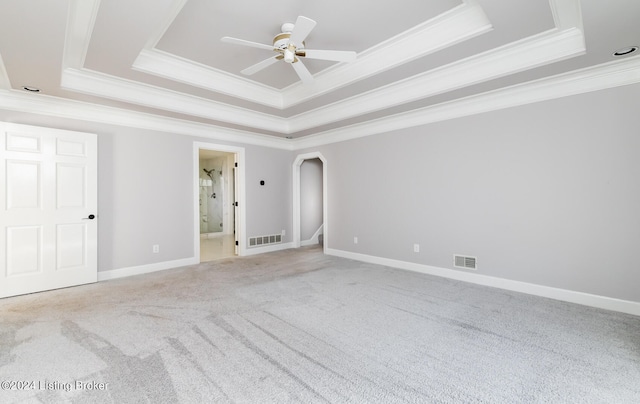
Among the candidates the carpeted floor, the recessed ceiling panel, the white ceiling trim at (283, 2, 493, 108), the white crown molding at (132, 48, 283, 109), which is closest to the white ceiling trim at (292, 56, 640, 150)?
the white ceiling trim at (283, 2, 493, 108)

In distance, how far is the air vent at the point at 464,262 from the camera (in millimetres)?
3963

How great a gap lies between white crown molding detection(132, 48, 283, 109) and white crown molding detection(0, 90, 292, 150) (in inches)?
45.5

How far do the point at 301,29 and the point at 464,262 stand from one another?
3.52m

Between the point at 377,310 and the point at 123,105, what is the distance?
424 centimetres

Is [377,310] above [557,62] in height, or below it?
below

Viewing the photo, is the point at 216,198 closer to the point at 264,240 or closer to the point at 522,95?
the point at 264,240

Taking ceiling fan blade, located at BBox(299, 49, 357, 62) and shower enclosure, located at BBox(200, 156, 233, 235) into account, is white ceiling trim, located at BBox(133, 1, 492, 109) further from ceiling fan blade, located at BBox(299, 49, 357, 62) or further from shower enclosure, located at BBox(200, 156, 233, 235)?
shower enclosure, located at BBox(200, 156, 233, 235)

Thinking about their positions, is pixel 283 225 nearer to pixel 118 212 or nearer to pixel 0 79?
pixel 118 212

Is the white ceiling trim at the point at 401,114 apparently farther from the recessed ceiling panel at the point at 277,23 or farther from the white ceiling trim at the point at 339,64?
the recessed ceiling panel at the point at 277,23

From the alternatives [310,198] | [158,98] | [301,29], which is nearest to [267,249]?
[310,198]

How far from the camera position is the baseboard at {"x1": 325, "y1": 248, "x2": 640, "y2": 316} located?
2965 millimetres

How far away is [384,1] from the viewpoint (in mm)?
2598

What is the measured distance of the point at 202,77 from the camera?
3893mm

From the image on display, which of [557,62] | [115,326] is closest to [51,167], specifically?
[115,326]
